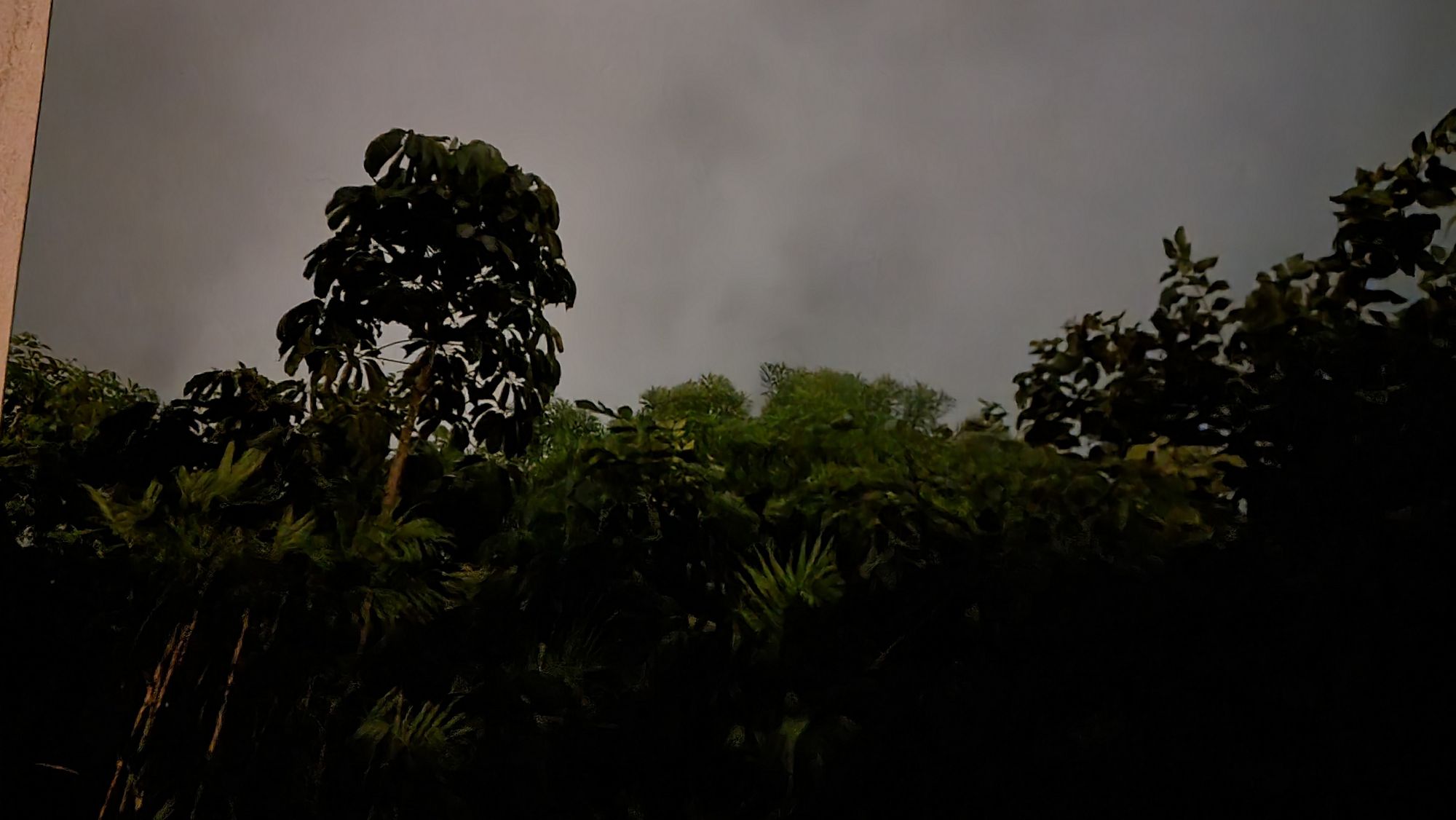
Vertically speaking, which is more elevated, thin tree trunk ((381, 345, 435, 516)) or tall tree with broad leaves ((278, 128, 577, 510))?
tall tree with broad leaves ((278, 128, 577, 510))

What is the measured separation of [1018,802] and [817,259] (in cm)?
125

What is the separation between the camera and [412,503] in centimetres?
193

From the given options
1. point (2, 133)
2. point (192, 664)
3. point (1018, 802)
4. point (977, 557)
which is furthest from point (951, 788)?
point (2, 133)

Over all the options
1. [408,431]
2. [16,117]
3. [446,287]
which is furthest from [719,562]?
[16,117]

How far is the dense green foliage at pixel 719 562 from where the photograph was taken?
4.34 ft

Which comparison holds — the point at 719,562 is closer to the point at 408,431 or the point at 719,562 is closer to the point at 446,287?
the point at 408,431

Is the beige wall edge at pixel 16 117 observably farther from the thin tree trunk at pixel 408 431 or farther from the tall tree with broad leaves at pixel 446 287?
the thin tree trunk at pixel 408 431

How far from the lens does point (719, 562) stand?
1.71 m

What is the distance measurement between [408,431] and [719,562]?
2.39 ft

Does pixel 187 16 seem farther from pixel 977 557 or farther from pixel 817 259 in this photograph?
pixel 977 557

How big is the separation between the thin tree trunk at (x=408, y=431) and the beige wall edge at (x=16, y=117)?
0.65 metres

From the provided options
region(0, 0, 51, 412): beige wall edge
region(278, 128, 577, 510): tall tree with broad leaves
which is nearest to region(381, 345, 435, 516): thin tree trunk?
region(278, 128, 577, 510): tall tree with broad leaves

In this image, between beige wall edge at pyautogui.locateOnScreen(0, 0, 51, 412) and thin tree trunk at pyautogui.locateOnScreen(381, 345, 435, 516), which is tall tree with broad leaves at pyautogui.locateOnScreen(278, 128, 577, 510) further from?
beige wall edge at pyautogui.locateOnScreen(0, 0, 51, 412)

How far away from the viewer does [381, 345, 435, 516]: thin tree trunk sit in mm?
1893
